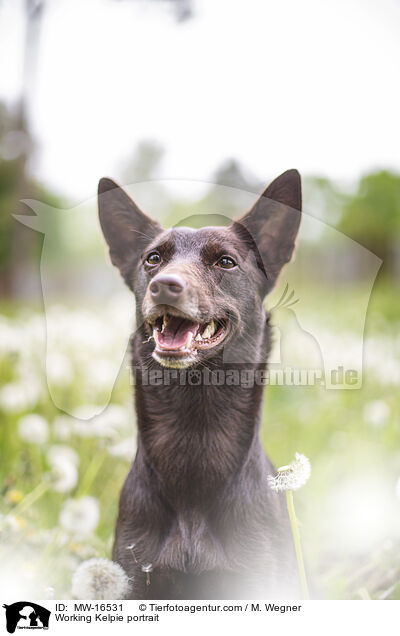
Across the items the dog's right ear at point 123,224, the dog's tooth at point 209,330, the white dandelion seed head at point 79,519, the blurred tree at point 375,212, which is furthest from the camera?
the blurred tree at point 375,212

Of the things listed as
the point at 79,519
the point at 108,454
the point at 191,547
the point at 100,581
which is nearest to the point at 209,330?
the point at 191,547

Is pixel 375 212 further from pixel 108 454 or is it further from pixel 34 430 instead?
pixel 34 430

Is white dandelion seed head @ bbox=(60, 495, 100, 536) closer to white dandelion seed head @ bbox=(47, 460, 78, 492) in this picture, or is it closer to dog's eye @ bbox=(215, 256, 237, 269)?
white dandelion seed head @ bbox=(47, 460, 78, 492)

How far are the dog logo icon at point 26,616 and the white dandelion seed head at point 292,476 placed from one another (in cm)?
89

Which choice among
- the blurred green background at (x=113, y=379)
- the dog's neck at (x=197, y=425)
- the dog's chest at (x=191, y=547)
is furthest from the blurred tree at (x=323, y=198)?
the dog's chest at (x=191, y=547)

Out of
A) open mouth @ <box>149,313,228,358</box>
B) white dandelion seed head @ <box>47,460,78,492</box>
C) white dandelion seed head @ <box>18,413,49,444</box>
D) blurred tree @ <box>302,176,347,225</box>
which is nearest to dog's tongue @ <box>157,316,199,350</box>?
open mouth @ <box>149,313,228,358</box>

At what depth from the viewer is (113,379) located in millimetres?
2057

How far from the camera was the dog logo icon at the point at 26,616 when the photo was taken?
5.74 ft

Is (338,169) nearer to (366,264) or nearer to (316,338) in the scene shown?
(366,264)

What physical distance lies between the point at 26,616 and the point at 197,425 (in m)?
0.88

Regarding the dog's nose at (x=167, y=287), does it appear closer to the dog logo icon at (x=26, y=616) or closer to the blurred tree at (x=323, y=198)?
the blurred tree at (x=323, y=198)

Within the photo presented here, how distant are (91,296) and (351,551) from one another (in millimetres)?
1417

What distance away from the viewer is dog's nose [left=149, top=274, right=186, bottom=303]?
49.7 inches

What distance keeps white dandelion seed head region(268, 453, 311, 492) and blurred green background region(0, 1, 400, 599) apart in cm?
32
